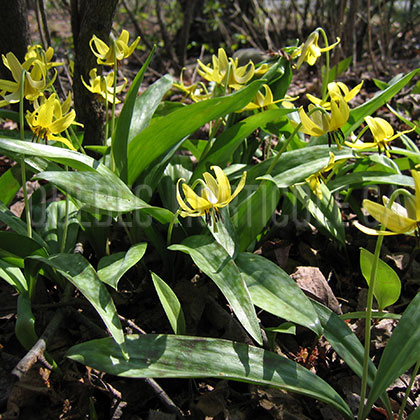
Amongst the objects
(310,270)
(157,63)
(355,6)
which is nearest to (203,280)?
(310,270)

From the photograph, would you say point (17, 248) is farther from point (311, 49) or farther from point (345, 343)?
point (311, 49)

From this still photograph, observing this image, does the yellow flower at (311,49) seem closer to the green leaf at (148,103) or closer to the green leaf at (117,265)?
the green leaf at (148,103)

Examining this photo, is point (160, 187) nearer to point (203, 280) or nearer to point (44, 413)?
point (203, 280)

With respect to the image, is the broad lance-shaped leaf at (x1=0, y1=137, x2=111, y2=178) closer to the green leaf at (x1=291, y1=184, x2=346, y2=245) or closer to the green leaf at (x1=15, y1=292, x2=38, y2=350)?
the green leaf at (x1=15, y1=292, x2=38, y2=350)

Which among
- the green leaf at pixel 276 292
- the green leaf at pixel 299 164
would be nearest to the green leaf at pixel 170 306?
the green leaf at pixel 276 292

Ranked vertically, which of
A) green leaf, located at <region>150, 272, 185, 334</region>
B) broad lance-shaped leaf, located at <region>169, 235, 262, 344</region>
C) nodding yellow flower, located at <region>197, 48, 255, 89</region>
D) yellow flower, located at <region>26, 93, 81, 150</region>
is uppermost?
nodding yellow flower, located at <region>197, 48, 255, 89</region>

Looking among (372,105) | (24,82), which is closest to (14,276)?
(24,82)

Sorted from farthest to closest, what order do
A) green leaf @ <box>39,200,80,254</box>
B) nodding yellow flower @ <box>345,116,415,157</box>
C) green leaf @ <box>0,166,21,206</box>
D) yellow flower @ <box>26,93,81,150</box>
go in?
green leaf @ <box>0,166,21,206</box>
green leaf @ <box>39,200,80,254</box>
nodding yellow flower @ <box>345,116,415,157</box>
yellow flower @ <box>26,93,81,150</box>

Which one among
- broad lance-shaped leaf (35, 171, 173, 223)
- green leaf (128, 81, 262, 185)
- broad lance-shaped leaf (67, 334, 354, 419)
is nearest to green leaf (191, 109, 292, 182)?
green leaf (128, 81, 262, 185)
